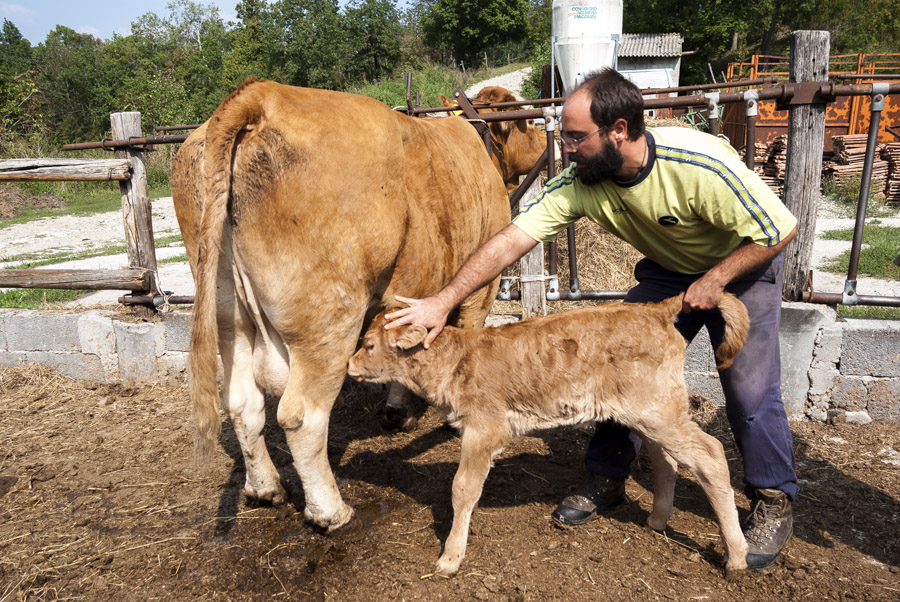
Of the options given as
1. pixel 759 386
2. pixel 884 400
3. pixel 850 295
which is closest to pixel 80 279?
pixel 759 386

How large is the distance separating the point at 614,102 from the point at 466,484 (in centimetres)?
181

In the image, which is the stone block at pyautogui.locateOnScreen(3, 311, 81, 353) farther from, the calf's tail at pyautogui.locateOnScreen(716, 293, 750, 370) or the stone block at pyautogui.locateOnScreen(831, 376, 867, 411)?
the stone block at pyautogui.locateOnScreen(831, 376, 867, 411)

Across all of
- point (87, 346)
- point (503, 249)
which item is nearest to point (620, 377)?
point (503, 249)

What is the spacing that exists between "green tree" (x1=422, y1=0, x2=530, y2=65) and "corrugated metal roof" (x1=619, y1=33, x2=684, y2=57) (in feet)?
86.0

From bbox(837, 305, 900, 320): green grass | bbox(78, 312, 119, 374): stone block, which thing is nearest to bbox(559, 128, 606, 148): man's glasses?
bbox(837, 305, 900, 320): green grass

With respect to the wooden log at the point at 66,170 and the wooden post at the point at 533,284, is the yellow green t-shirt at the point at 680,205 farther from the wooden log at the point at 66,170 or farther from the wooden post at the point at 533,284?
the wooden log at the point at 66,170

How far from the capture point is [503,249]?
3260 millimetres

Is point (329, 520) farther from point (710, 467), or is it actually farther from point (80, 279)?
point (80, 279)

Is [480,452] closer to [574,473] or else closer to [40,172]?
[574,473]

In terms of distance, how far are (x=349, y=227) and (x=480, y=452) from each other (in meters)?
1.20

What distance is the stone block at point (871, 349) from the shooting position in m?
4.39

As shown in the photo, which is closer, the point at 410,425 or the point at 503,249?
the point at 503,249

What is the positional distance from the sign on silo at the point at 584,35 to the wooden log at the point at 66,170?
11823mm

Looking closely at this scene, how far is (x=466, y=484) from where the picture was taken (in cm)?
297
